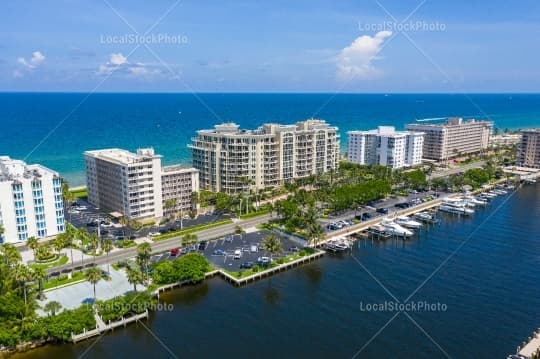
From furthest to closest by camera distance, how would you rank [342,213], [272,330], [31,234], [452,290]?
1. [342,213]
2. [31,234]
3. [452,290]
4. [272,330]

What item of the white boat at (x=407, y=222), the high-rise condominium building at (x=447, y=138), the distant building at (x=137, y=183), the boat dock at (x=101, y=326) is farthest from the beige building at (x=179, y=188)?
the high-rise condominium building at (x=447, y=138)

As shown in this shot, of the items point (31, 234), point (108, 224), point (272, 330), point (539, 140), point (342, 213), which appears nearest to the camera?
point (272, 330)

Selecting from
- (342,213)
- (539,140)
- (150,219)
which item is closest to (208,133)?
(150,219)

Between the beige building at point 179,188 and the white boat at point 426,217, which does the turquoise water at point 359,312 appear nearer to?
the white boat at point 426,217

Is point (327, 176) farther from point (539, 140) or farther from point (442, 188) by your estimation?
point (539, 140)

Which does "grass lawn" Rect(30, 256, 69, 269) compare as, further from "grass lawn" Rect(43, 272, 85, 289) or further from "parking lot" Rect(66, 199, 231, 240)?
"parking lot" Rect(66, 199, 231, 240)

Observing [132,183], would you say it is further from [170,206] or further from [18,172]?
[18,172]
